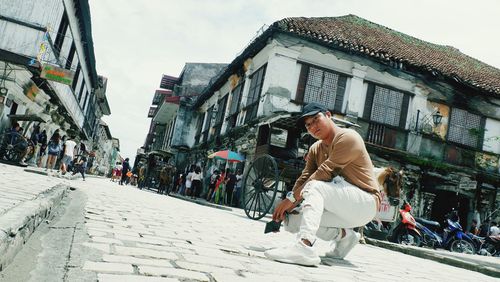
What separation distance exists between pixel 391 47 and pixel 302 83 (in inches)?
217

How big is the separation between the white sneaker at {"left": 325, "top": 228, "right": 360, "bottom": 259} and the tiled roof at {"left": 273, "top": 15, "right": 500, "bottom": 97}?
475 inches

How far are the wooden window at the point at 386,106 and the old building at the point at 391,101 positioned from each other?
0.14 ft

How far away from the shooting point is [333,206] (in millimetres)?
3162

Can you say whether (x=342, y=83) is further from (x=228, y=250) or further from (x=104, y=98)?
(x=104, y=98)

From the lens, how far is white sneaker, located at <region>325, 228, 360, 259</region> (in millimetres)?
3570

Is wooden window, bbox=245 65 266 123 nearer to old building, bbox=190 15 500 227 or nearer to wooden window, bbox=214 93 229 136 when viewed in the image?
old building, bbox=190 15 500 227

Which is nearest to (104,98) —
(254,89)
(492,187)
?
(254,89)

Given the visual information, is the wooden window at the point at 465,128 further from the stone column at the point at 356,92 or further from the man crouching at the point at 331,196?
the man crouching at the point at 331,196

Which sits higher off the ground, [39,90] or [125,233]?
[39,90]

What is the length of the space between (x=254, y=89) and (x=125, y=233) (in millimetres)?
14060

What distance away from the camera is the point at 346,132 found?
3.26 meters

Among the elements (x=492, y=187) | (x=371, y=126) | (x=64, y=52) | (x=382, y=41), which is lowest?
(x=492, y=187)

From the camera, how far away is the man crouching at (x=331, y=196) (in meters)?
2.89

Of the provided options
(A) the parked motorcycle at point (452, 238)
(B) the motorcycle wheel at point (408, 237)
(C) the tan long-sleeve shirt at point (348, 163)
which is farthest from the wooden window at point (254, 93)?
(C) the tan long-sleeve shirt at point (348, 163)
